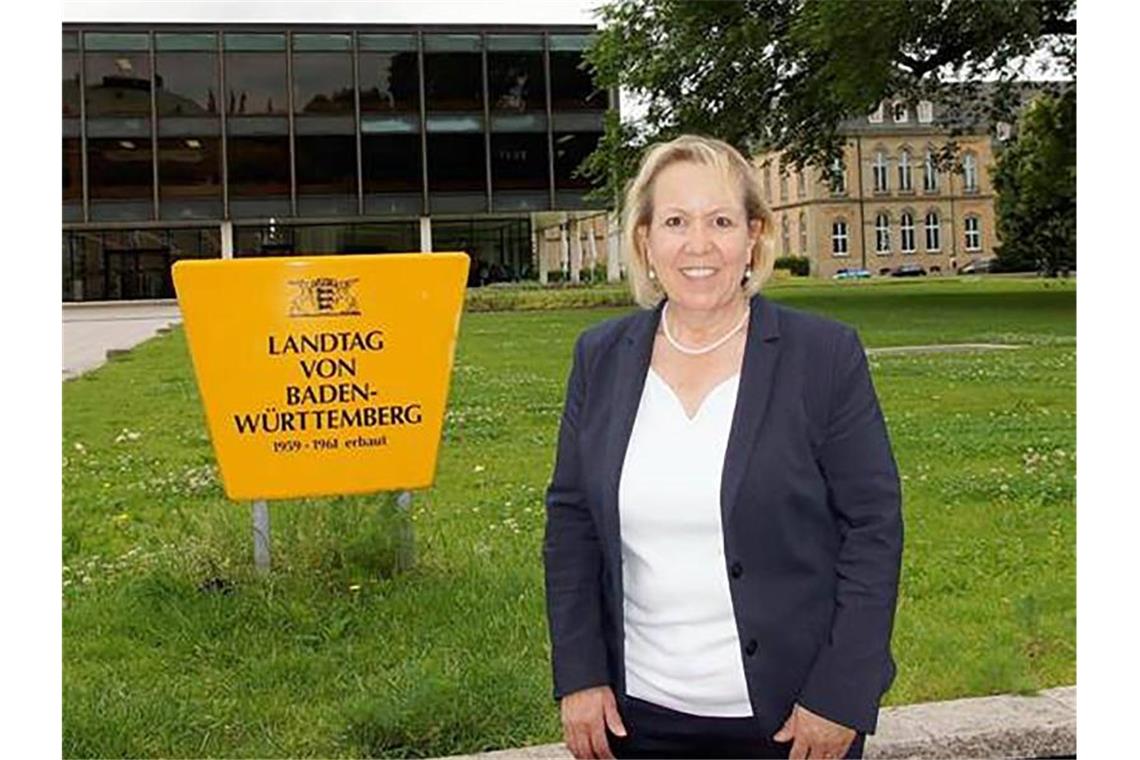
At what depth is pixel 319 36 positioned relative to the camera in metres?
4.70

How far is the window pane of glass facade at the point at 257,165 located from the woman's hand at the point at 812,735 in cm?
336

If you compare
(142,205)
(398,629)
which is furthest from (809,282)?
(142,205)

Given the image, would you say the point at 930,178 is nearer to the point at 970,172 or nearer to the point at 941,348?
the point at 970,172

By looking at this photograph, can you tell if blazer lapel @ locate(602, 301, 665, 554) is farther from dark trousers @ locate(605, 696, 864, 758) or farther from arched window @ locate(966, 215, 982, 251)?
arched window @ locate(966, 215, 982, 251)

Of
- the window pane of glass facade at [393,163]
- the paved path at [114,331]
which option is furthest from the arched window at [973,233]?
the paved path at [114,331]

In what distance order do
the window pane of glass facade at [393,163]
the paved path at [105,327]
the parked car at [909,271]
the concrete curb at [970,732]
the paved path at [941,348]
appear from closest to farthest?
1. the concrete curb at [970,732]
2. the parked car at [909,271]
3. the window pane of glass facade at [393,163]
4. the paved path at [105,327]
5. the paved path at [941,348]

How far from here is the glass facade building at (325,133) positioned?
187 inches

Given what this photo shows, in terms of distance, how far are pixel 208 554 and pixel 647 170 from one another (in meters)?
2.69

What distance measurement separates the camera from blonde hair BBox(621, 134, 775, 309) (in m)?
2.14

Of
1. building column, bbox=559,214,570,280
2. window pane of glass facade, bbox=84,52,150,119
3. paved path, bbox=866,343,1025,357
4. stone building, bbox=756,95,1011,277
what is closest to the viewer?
stone building, bbox=756,95,1011,277

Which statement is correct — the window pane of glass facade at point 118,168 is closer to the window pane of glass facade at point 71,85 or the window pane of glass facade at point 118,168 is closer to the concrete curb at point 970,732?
the window pane of glass facade at point 71,85

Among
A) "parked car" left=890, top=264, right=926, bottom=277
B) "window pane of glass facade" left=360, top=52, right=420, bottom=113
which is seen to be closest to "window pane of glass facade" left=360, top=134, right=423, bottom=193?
"window pane of glass facade" left=360, top=52, right=420, bottom=113

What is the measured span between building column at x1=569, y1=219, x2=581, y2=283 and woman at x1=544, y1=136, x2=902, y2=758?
365cm

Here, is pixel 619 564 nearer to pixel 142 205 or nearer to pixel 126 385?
pixel 142 205
